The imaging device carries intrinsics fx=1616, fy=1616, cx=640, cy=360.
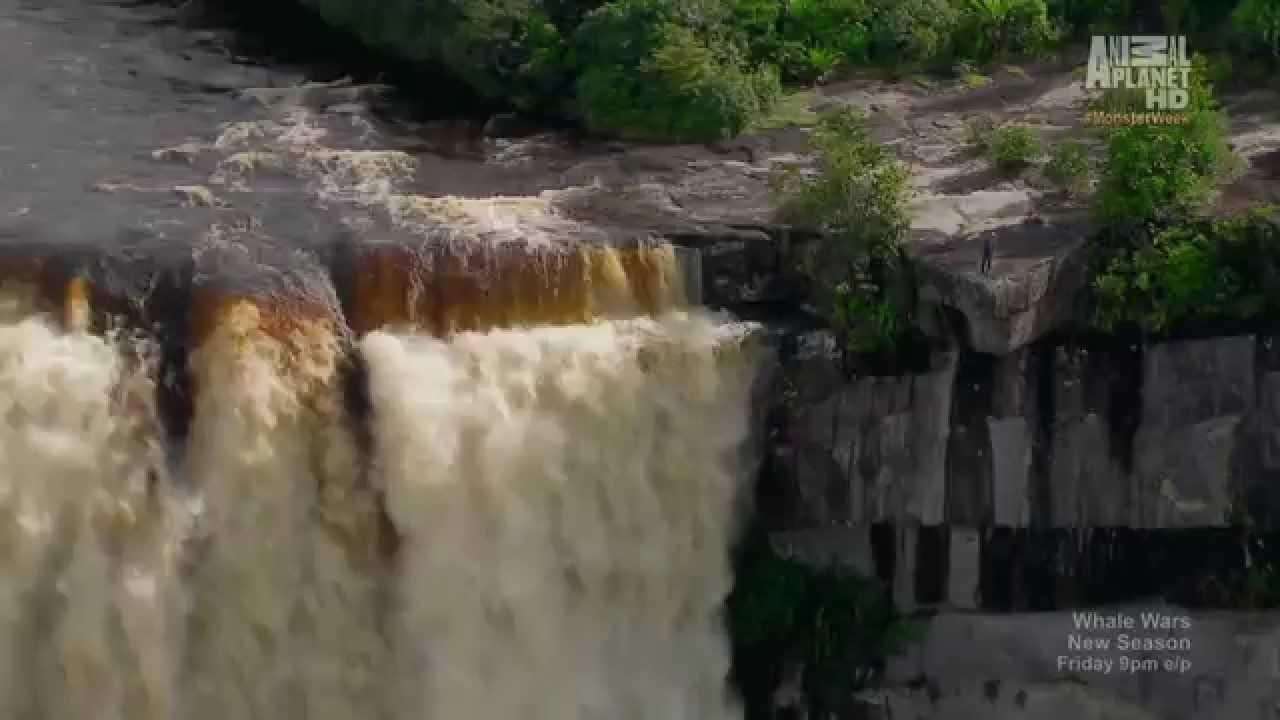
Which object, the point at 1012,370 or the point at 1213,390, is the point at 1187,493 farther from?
the point at 1012,370

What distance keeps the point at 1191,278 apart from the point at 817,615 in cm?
520

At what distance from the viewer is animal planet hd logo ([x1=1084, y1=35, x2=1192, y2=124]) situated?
1767cm

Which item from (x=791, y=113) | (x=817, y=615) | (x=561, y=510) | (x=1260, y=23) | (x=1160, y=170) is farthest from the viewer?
(x=791, y=113)

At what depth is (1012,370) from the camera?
16.3m

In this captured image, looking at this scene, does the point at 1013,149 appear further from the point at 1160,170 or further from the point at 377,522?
the point at 377,522

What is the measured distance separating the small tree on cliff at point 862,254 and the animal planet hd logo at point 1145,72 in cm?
304

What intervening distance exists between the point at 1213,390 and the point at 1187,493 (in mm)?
1143

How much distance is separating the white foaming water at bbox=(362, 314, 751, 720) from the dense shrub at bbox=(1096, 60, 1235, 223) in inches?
165

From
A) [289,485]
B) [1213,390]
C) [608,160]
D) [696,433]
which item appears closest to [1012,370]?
[1213,390]

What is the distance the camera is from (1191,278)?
1617 centimetres

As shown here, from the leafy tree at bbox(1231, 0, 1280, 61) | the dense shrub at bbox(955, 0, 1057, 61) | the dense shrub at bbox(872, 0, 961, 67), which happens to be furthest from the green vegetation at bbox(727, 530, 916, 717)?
the leafy tree at bbox(1231, 0, 1280, 61)

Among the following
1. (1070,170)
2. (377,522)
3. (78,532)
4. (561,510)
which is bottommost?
(561,510)

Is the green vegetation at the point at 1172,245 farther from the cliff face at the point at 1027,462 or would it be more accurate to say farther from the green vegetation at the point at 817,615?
the green vegetation at the point at 817,615

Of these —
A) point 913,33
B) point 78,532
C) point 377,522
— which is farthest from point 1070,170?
point 78,532
